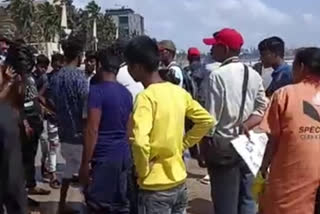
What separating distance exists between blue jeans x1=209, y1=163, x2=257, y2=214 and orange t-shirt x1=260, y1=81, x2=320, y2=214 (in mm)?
1161

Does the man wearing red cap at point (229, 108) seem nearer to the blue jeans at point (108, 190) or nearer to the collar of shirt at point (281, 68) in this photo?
the blue jeans at point (108, 190)

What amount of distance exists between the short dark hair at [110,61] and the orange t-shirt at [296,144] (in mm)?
1361

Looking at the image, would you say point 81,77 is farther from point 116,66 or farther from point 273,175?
point 273,175

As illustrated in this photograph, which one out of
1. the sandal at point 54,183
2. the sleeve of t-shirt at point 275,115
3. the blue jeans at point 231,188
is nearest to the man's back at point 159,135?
the sleeve of t-shirt at point 275,115

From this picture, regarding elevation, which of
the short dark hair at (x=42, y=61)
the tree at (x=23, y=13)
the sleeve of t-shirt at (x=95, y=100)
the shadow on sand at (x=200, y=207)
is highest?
the tree at (x=23, y=13)

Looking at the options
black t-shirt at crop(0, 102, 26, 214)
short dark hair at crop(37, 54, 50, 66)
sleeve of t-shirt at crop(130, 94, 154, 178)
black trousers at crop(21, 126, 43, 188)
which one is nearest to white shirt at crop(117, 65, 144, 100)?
black trousers at crop(21, 126, 43, 188)

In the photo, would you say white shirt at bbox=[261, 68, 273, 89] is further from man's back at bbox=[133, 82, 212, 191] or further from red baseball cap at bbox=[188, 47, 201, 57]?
red baseball cap at bbox=[188, 47, 201, 57]

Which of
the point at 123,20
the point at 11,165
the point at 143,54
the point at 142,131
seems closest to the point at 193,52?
the point at 143,54

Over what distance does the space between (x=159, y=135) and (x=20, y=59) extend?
1695mm

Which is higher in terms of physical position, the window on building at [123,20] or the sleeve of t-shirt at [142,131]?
the window on building at [123,20]

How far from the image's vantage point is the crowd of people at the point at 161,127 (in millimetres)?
4176

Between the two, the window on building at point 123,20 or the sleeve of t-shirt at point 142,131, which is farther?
the window on building at point 123,20

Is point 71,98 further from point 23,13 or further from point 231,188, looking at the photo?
point 23,13

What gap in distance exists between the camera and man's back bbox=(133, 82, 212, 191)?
408cm
